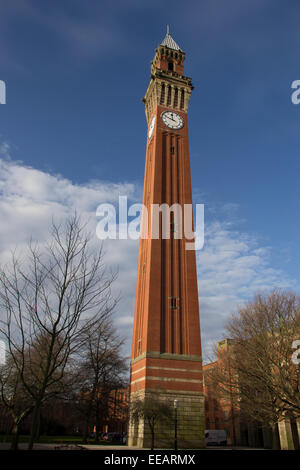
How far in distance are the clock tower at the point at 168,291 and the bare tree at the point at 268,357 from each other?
470 centimetres

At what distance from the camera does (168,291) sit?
40.4 m

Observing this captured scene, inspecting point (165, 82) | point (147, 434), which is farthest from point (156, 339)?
point (165, 82)

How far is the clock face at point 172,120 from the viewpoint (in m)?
52.2

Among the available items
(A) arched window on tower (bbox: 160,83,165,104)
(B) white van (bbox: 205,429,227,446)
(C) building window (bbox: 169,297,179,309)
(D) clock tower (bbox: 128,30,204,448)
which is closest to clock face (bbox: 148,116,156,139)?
(D) clock tower (bbox: 128,30,204,448)

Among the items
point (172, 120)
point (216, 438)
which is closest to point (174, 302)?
point (216, 438)

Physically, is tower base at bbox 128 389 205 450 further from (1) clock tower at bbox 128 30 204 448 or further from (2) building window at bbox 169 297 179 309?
(2) building window at bbox 169 297 179 309

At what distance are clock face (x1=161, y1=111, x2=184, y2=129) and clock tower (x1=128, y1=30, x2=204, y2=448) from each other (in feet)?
0.54

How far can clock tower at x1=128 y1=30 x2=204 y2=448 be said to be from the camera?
34.7 metres

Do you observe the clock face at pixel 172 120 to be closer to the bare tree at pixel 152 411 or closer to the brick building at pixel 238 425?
the brick building at pixel 238 425

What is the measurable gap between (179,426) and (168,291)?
1361 cm

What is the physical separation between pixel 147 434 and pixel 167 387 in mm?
4512

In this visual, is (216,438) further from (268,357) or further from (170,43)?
(170,43)

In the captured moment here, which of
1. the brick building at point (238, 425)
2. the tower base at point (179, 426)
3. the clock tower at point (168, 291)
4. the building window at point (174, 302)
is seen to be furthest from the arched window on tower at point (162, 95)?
the tower base at point (179, 426)
